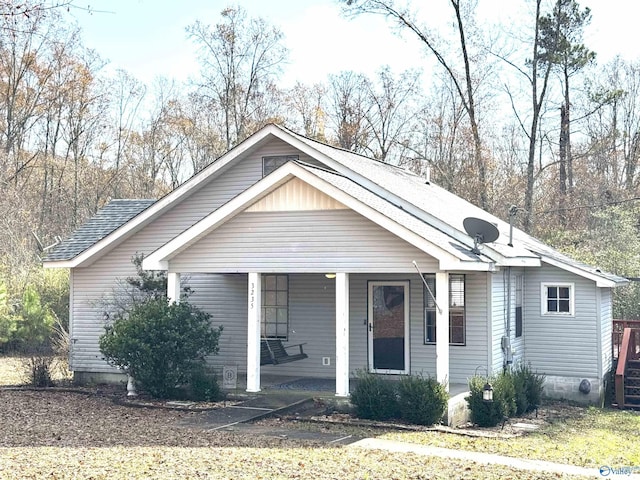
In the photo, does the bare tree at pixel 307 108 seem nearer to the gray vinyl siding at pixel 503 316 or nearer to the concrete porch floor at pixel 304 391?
the gray vinyl siding at pixel 503 316

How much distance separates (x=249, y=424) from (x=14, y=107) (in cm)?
2390

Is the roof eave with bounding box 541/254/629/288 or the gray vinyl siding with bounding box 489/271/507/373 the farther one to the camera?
the roof eave with bounding box 541/254/629/288

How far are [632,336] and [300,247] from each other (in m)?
8.80

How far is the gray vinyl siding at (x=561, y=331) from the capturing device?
A: 15.7 meters

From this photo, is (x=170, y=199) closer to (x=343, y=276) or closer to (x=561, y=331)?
(x=343, y=276)

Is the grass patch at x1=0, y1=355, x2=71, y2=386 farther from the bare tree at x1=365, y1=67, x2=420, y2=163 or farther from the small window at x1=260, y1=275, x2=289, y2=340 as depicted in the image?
the bare tree at x1=365, y1=67, x2=420, y2=163

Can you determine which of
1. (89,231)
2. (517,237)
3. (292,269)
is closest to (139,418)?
(292,269)

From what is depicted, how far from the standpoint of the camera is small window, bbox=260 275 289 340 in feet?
53.3

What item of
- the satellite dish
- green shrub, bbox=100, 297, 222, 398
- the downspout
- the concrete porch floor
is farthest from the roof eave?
green shrub, bbox=100, 297, 222, 398

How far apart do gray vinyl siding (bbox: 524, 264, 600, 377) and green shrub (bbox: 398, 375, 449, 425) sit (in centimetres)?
505

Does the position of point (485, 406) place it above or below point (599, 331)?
below

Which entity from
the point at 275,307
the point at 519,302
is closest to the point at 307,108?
the point at 275,307

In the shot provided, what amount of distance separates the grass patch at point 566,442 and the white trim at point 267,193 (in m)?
2.72

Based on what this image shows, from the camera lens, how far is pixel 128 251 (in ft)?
55.2
